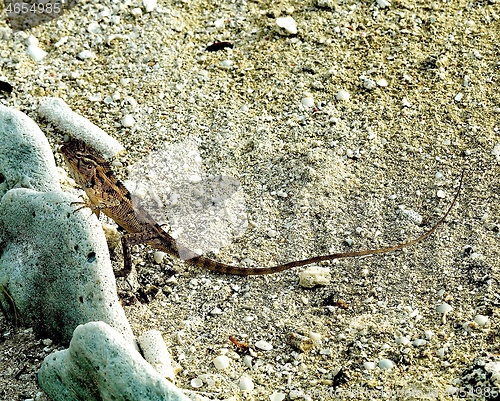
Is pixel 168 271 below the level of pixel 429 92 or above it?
below

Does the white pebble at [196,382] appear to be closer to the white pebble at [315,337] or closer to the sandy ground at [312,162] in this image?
the sandy ground at [312,162]

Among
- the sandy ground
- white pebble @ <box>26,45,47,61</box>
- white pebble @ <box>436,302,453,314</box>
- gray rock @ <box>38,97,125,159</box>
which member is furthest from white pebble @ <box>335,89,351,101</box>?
white pebble @ <box>26,45,47,61</box>

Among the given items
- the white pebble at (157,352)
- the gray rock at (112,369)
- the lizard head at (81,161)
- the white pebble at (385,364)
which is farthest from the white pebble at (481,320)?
the lizard head at (81,161)

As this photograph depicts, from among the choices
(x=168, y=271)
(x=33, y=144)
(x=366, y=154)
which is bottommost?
(x=168, y=271)

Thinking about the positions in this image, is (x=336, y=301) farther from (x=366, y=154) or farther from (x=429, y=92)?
(x=429, y=92)

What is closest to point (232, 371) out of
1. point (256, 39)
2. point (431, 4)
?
point (256, 39)

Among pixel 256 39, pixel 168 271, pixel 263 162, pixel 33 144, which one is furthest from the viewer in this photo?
pixel 256 39
